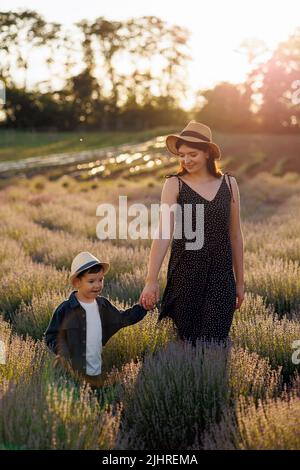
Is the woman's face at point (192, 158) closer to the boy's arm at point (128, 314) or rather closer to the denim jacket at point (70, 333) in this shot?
the boy's arm at point (128, 314)

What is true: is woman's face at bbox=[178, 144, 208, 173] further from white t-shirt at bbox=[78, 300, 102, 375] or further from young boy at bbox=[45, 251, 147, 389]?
white t-shirt at bbox=[78, 300, 102, 375]

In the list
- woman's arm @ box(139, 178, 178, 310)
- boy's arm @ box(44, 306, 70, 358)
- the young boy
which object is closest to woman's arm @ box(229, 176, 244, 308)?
woman's arm @ box(139, 178, 178, 310)

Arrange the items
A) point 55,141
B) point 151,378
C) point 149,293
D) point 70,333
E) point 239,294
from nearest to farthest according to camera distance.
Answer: point 151,378 → point 70,333 → point 149,293 → point 239,294 → point 55,141

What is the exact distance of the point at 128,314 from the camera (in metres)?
3.97

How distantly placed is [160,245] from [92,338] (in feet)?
2.11

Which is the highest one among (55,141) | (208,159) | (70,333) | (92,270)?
(208,159)

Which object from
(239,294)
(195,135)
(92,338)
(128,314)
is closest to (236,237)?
(239,294)

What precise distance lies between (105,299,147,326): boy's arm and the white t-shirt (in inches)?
3.7

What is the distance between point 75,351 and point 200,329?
821 mm

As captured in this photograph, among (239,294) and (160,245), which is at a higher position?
(160,245)

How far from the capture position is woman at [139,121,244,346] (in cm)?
406

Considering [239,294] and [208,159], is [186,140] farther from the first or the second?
[239,294]
